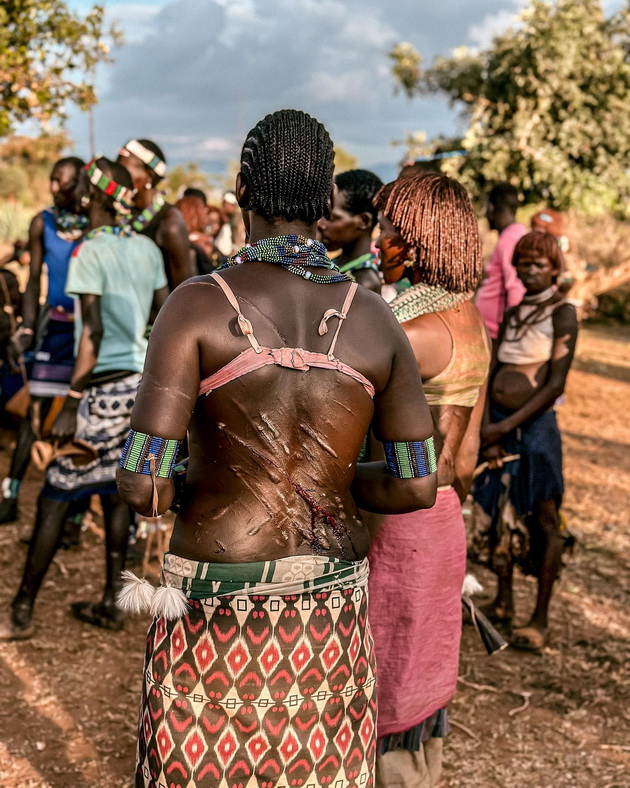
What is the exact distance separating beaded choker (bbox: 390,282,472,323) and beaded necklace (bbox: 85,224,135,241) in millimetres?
1806

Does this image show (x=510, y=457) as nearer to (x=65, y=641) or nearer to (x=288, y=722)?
(x=65, y=641)

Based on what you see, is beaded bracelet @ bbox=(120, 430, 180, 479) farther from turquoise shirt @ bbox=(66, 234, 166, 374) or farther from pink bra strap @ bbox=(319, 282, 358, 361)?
turquoise shirt @ bbox=(66, 234, 166, 374)

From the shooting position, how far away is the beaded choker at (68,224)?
487 centimetres

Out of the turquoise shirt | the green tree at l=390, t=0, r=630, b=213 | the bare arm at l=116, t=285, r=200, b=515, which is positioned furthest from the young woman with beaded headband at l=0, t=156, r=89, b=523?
the green tree at l=390, t=0, r=630, b=213

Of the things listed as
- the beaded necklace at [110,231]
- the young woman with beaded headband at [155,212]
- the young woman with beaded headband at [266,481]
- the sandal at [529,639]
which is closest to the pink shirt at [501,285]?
the sandal at [529,639]

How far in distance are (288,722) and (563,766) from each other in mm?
1989

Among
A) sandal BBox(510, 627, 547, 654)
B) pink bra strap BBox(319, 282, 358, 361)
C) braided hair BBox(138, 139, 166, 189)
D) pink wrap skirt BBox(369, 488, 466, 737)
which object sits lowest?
sandal BBox(510, 627, 547, 654)

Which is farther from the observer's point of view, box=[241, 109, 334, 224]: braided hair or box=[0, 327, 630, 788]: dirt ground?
box=[0, 327, 630, 788]: dirt ground

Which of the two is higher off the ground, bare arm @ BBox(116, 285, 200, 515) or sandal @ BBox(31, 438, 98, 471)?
bare arm @ BBox(116, 285, 200, 515)

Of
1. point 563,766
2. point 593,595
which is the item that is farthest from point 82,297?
point 593,595

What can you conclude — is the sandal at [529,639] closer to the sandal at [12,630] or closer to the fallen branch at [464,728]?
the fallen branch at [464,728]

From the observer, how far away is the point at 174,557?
1882 millimetres

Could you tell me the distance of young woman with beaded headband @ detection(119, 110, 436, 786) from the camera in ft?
5.77

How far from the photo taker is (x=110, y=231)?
395cm
